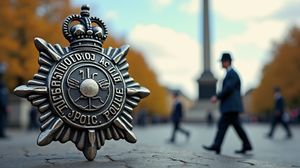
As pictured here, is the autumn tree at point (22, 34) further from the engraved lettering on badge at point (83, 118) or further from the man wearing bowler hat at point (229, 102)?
the engraved lettering on badge at point (83, 118)

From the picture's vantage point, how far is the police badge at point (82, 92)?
221 inches

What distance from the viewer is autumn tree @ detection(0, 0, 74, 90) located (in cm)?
2739

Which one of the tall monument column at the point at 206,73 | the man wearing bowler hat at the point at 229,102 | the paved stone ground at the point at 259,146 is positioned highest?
the tall monument column at the point at 206,73

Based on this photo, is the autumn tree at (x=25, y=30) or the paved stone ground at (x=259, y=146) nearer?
the paved stone ground at (x=259, y=146)

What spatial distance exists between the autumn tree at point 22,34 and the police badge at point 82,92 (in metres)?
22.0

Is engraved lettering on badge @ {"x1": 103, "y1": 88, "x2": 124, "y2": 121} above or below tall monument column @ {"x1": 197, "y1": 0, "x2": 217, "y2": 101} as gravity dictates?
below

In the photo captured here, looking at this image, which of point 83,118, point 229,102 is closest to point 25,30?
point 229,102

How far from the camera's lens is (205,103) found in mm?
38156

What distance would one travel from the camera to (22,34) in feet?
96.5

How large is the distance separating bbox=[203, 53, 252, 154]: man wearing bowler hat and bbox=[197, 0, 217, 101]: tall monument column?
91.0 feet

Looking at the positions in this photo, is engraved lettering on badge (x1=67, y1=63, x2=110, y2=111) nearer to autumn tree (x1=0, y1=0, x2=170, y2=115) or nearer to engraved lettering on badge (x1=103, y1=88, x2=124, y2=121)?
engraved lettering on badge (x1=103, y1=88, x2=124, y2=121)

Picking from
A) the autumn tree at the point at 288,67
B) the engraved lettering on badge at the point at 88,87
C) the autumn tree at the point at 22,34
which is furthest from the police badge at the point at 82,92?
the autumn tree at the point at 288,67

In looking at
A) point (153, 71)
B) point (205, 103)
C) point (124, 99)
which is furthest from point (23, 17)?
point (153, 71)

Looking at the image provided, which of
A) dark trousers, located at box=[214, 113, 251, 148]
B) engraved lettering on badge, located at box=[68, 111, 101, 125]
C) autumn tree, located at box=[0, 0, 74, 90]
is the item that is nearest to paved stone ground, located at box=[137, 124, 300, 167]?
dark trousers, located at box=[214, 113, 251, 148]
